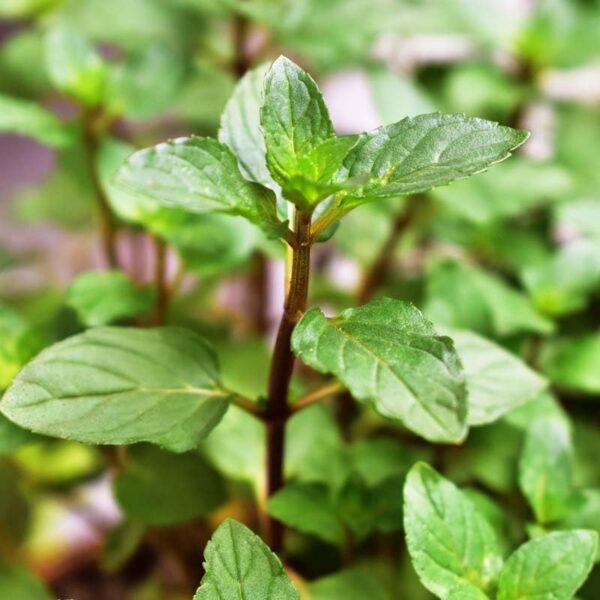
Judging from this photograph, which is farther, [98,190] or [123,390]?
[98,190]

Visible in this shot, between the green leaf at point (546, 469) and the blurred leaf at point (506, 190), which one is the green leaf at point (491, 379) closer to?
the green leaf at point (546, 469)

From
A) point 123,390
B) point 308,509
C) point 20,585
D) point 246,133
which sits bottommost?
point 20,585

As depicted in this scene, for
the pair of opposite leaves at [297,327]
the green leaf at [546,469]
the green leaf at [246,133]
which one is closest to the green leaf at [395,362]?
the pair of opposite leaves at [297,327]

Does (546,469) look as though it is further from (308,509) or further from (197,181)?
(197,181)

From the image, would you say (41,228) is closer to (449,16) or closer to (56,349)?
(449,16)

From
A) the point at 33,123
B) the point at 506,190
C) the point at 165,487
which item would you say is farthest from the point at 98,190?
the point at 506,190

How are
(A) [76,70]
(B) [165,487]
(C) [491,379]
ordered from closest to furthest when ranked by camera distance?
(C) [491,379], (B) [165,487], (A) [76,70]
